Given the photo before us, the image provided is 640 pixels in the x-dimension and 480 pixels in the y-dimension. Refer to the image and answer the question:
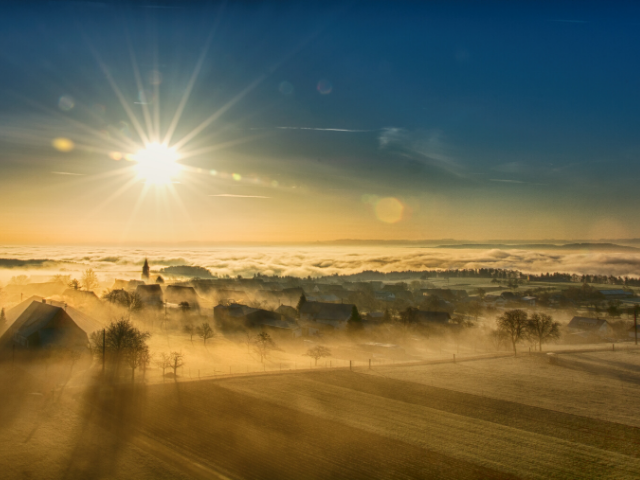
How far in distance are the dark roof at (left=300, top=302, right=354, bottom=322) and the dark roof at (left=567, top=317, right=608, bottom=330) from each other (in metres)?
38.5

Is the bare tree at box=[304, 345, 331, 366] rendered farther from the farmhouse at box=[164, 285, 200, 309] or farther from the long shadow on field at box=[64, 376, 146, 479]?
the farmhouse at box=[164, 285, 200, 309]

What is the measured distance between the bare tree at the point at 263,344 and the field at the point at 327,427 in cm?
1135

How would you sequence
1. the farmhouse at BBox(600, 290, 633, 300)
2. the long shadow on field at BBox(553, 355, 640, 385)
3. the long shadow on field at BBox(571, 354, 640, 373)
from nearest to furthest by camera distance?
the long shadow on field at BBox(553, 355, 640, 385) < the long shadow on field at BBox(571, 354, 640, 373) < the farmhouse at BBox(600, 290, 633, 300)

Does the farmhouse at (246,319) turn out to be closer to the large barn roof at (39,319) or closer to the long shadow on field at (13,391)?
the large barn roof at (39,319)

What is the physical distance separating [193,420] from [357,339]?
117ft

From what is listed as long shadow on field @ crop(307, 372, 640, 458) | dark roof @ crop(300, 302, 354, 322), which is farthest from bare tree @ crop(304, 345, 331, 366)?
dark roof @ crop(300, 302, 354, 322)

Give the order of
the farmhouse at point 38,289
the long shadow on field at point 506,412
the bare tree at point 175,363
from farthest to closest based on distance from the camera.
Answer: the farmhouse at point 38,289, the bare tree at point 175,363, the long shadow on field at point 506,412

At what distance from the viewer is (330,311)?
67438 mm

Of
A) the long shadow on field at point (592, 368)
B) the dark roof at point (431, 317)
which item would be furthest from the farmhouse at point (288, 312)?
the long shadow on field at point (592, 368)

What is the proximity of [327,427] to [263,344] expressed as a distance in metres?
26.6

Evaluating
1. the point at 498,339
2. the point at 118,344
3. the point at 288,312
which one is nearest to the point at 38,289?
the point at 288,312

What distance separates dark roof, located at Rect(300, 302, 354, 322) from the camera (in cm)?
6600

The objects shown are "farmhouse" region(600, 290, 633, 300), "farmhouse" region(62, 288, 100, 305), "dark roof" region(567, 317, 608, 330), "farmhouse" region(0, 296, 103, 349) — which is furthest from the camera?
"farmhouse" region(600, 290, 633, 300)

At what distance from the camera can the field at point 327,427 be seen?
20.0 metres
